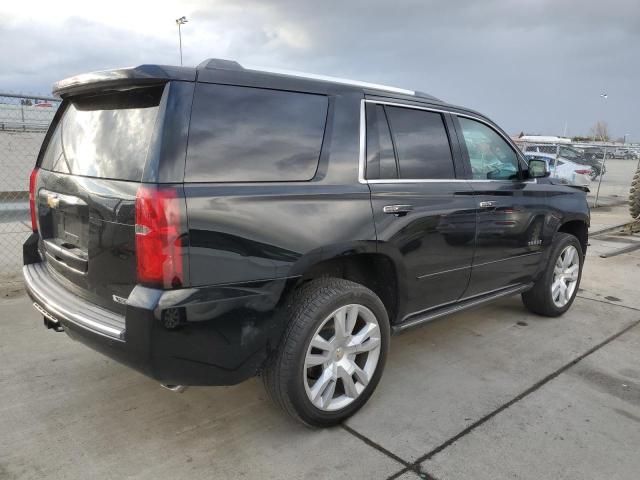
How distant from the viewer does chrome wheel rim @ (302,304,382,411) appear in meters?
2.74

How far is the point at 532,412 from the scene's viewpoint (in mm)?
3076

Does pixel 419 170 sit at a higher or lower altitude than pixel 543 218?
higher

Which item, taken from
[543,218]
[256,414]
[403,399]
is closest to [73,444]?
[256,414]

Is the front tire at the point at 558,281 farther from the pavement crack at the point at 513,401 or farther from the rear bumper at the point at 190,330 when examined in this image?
the rear bumper at the point at 190,330

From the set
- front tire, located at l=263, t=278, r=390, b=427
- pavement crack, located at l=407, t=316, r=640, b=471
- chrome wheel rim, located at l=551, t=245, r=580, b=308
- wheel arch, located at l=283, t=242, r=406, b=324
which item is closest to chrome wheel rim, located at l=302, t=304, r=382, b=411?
front tire, located at l=263, t=278, r=390, b=427

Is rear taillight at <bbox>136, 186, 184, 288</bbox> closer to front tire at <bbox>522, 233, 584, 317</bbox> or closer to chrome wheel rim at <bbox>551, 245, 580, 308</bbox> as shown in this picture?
front tire at <bbox>522, 233, 584, 317</bbox>

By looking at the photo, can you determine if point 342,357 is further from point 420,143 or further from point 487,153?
point 487,153

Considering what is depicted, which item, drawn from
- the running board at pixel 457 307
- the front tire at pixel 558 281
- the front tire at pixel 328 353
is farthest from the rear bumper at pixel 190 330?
the front tire at pixel 558 281

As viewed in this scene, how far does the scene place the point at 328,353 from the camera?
2.79 meters

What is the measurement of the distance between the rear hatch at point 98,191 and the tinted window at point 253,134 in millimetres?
213

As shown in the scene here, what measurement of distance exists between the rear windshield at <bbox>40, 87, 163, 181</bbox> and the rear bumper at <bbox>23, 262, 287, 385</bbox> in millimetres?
601

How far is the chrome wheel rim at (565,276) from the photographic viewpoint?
468 centimetres

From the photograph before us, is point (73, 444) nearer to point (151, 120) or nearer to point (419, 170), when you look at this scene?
point (151, 120)

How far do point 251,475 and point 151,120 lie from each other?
1.73 m
